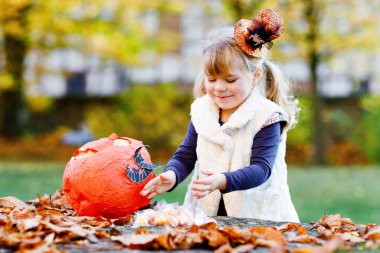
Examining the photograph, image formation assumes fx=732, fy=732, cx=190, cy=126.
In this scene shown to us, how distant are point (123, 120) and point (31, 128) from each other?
307cm

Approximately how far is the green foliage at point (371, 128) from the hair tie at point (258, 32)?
483 inches

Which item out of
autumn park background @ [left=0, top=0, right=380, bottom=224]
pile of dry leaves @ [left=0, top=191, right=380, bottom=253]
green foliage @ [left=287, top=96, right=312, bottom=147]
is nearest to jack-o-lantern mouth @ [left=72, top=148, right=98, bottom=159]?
pile of dry leaves @ [left=0, top=191, right=380, bottom=253]

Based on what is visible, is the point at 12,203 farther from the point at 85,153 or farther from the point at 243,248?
the point at 243,248

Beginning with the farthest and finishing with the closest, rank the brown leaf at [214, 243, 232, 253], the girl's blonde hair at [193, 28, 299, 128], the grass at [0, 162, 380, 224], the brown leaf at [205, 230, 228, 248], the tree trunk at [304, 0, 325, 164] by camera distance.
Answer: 1. the tree trunk at [304, 0, 325, 164]
2. the grass at [0, 162, 380, 224]
3. the girl's blonde hair at [193, 28, 299, 128]
4. the brown leaf at [205, 230, 228, 248]
5. the brown leaf at [214, 243, 232, 253]

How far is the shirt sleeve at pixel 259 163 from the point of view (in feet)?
12.6

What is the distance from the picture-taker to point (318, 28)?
586 inches

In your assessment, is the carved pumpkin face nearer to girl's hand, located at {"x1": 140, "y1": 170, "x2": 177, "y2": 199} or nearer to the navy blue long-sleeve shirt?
girl's hand, located at {"x1": 140, "y1": 170, "x2": 177, "y2": 199}

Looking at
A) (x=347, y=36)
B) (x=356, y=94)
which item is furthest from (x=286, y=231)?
(x=356, y=94)

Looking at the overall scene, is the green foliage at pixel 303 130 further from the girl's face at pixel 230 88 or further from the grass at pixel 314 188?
the girl's face at pixel 230 88

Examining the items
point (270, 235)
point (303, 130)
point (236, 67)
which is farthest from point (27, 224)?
point (303, 130)

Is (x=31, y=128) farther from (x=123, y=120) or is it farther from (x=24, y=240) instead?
(x=24, y=240)

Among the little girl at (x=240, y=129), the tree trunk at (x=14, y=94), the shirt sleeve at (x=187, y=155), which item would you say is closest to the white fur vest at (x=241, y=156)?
the little girl at (x=240, y=129)

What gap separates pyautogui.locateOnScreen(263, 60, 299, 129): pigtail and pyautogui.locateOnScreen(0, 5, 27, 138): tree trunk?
1207cm

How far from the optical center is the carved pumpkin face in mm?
3893
